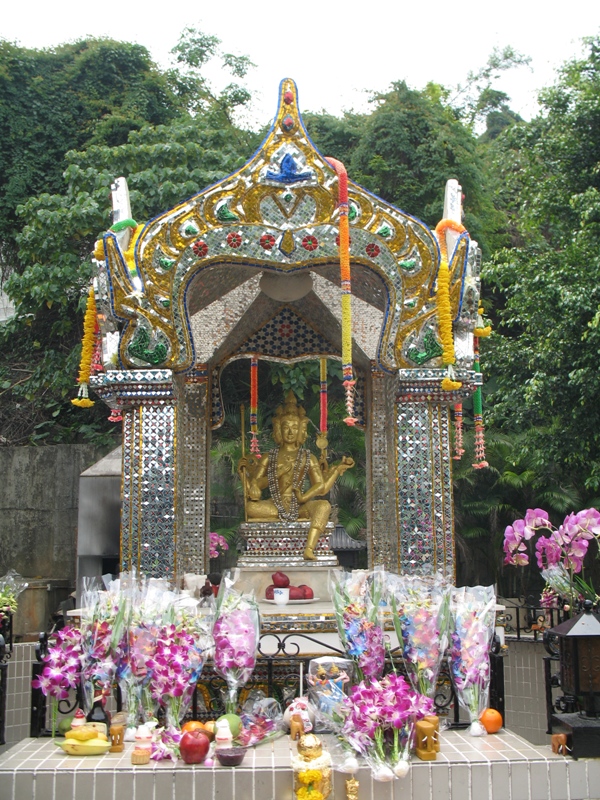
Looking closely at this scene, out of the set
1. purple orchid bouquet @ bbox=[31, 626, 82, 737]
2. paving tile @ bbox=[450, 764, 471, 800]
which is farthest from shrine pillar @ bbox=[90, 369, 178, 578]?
paving tile @ bbox=[450, 764, 471, 800]

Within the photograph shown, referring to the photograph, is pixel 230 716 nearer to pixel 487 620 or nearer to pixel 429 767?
pixel 429 767

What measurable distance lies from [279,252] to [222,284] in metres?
1.35

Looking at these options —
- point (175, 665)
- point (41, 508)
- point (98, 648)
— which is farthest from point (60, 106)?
point (175, 665)

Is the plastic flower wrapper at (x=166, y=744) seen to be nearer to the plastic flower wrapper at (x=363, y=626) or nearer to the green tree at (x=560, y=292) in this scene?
the plastic flower wrapper at (x=363, y=626)

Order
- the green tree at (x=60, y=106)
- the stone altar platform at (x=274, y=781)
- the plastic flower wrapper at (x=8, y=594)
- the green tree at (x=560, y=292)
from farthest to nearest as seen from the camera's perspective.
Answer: the green tree at (x=60, y=106)
the green tree at (x=560, y=292)
the plastic flower wrapper at (x=8, y=594)
the stone altar platform at (x=274, y=781)

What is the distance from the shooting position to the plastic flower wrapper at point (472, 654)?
507cm

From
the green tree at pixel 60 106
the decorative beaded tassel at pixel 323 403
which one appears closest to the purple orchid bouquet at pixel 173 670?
the decorative beaded tassel at pixel 323 403

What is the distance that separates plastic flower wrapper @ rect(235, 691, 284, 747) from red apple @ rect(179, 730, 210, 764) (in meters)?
0.29

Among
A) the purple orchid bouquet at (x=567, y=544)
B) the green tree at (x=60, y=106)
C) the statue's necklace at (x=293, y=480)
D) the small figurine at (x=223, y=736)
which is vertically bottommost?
the small figurine at (x=223, y=736)

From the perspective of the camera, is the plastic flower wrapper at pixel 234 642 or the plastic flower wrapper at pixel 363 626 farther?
the plastic flower wrapper at pixel 363 626

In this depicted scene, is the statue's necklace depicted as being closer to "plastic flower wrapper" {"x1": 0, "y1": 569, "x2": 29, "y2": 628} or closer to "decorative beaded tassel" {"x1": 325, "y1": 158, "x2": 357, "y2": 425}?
"decorative beaded tassel" {"x1": 325, "y1": 158, "x2": 357, "y2": 425}

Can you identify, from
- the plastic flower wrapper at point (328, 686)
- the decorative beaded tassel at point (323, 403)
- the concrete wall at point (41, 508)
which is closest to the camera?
the plastic flower wrapper at point (328, 686)

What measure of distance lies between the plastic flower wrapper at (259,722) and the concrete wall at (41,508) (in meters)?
10.7

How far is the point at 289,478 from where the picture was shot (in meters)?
9.09
